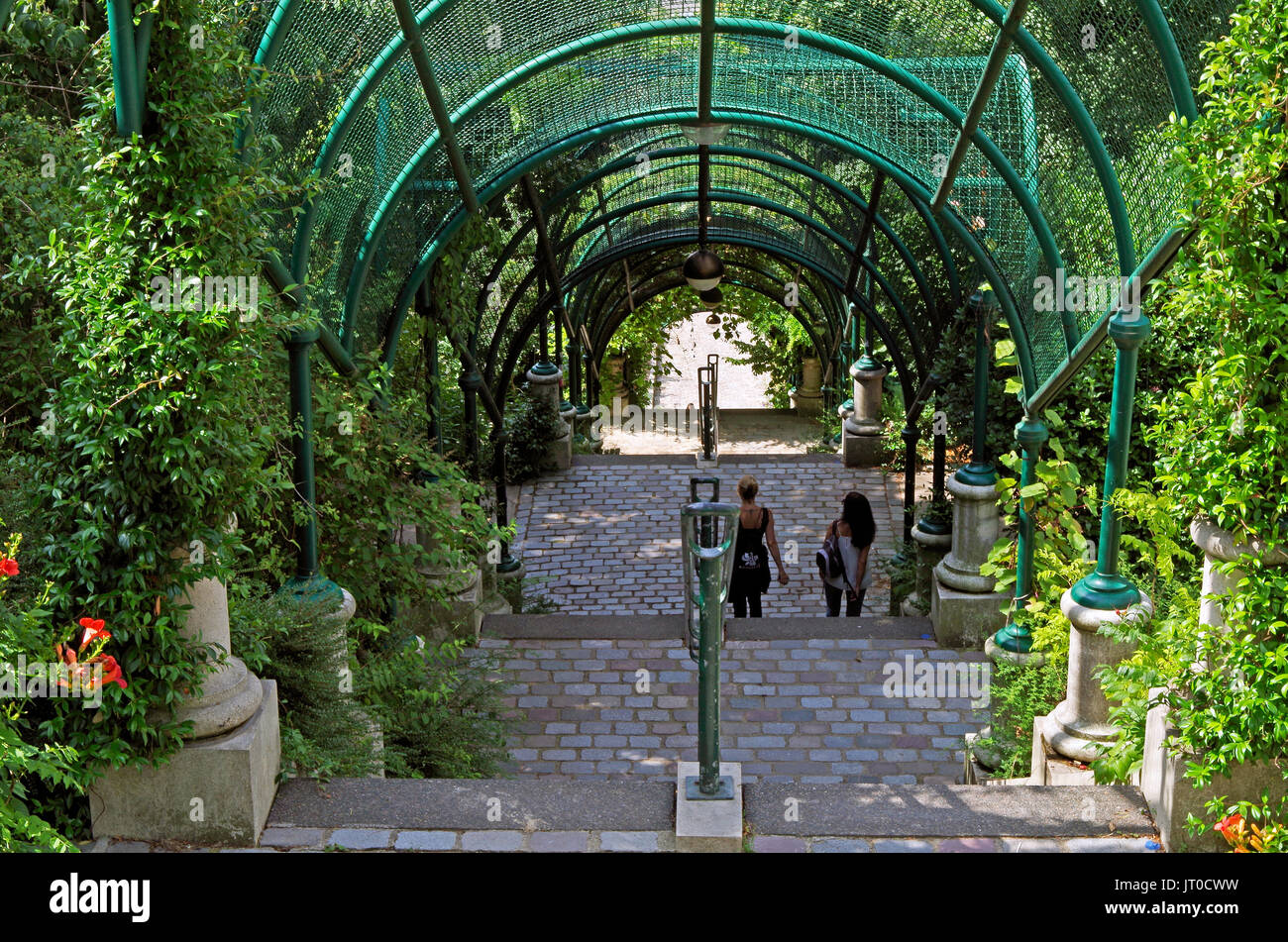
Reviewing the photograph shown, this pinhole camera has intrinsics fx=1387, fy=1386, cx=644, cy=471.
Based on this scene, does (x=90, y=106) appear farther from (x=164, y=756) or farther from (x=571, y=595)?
(x=571, y=595)

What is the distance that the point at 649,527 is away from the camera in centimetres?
1314

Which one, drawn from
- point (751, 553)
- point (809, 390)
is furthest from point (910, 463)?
point (809, 390)

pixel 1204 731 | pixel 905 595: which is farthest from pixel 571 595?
pixel 1204 731

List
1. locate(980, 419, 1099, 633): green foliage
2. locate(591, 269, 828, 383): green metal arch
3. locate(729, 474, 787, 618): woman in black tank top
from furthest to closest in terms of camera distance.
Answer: locate(591, 269, 828, 383): green metal arch < locate(729, 474, 787, 618): woman in black tank top < locate(980, 419, 1099, 633): green foliage

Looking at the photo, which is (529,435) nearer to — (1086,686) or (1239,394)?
(1086,686)

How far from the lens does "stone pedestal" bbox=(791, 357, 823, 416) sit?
22.7 metres

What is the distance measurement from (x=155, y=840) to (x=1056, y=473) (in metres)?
4.87

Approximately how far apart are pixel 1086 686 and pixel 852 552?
4.29 metres

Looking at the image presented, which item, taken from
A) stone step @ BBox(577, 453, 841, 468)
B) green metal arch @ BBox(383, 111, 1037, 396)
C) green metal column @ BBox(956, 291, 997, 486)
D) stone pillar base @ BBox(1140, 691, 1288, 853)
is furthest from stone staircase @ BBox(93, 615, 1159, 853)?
stone step @ BBox(577, 453, 841, 468)

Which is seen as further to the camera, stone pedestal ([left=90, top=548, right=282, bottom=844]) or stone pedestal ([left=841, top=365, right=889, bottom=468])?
stone pedestal ([left=841, top=365, right=889, bottom=468])

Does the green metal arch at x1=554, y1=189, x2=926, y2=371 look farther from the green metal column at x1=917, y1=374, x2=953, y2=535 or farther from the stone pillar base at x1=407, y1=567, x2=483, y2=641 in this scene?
the stone pillar base at x1=407, y1=567, x2=483, y2=641

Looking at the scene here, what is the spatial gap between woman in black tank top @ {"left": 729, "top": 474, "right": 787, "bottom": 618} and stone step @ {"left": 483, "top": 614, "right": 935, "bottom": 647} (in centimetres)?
41

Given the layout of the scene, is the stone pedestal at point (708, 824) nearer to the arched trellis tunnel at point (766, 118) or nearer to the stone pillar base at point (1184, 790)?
the stone pillar base at point (1184, 790)

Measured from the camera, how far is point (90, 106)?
4379 millimetres
